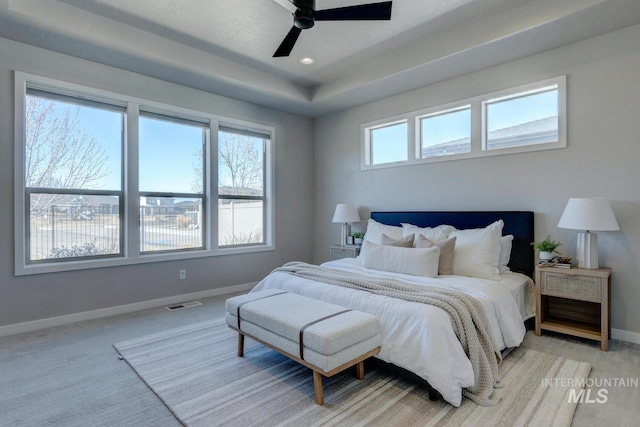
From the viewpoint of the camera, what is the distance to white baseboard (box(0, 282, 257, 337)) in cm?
316

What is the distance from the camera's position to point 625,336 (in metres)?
2.91

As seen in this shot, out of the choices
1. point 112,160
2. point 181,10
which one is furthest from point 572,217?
point 112,160

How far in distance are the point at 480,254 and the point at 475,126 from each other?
161 cm

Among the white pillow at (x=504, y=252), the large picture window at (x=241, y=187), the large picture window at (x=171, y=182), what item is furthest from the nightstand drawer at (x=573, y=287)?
the large picture window at (x=171, y=182)

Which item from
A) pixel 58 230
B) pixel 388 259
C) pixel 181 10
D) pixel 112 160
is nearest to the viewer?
pixel 181 10

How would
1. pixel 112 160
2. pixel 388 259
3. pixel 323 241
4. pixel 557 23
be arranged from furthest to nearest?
1. pixel 323 241
2. pixel 112 160
3. pixel 388 259
4. pixel 557 23

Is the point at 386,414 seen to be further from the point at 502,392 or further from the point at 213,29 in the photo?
the point at 213,29

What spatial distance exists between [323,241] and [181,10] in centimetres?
376

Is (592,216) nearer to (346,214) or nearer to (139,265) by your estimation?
(346,214)

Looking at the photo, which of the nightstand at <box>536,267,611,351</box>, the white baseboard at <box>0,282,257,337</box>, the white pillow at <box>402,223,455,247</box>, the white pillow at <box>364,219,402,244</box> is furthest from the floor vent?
the nightstand at <box>536,267,611,351</box>

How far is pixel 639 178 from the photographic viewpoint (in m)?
2.83

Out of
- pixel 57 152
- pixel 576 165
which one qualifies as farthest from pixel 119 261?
pixel 576 165

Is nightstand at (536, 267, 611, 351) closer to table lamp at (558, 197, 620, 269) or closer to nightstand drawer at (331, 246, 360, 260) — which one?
table lamp at (558, 197, 620, 269)

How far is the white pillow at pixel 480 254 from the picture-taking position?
3012 mm
